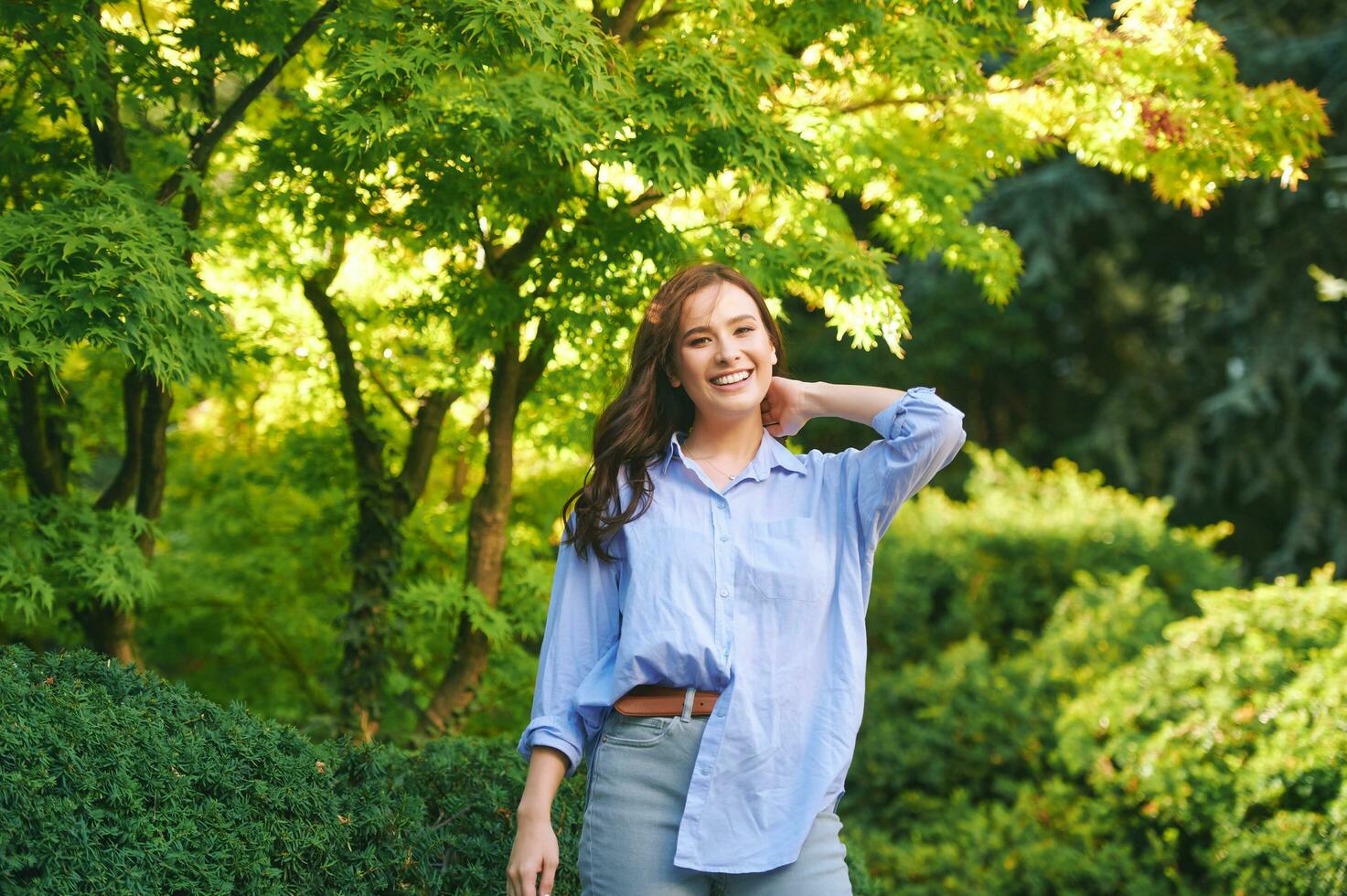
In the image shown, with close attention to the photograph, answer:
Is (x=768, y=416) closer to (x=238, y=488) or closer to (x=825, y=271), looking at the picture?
(x=825, y=271)

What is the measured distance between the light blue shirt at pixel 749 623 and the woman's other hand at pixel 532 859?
12cm

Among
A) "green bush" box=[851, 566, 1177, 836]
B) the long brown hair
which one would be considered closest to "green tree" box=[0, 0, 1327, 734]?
the long brown hair

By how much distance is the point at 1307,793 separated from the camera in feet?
13.1

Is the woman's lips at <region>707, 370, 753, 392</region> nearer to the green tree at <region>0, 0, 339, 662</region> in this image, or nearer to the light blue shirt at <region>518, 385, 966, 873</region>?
the light blue shirt at <region>518, 385, 966, 873</region>

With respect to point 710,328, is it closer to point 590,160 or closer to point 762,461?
point 762,461

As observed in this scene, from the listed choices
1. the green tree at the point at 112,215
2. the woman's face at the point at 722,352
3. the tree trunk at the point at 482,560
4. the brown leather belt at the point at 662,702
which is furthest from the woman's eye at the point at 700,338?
the tree trunk at the point at 482,560

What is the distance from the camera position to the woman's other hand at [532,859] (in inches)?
75.3

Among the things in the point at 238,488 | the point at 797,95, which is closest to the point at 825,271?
the point at 797,95

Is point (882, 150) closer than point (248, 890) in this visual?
No

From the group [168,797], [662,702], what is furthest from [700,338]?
[168,797]

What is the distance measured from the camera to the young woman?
189 cm

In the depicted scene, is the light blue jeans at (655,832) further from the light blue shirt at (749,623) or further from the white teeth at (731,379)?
the white teeth at (731,379)

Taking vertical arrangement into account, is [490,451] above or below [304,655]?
above

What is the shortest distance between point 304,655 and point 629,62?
10.2 ft
